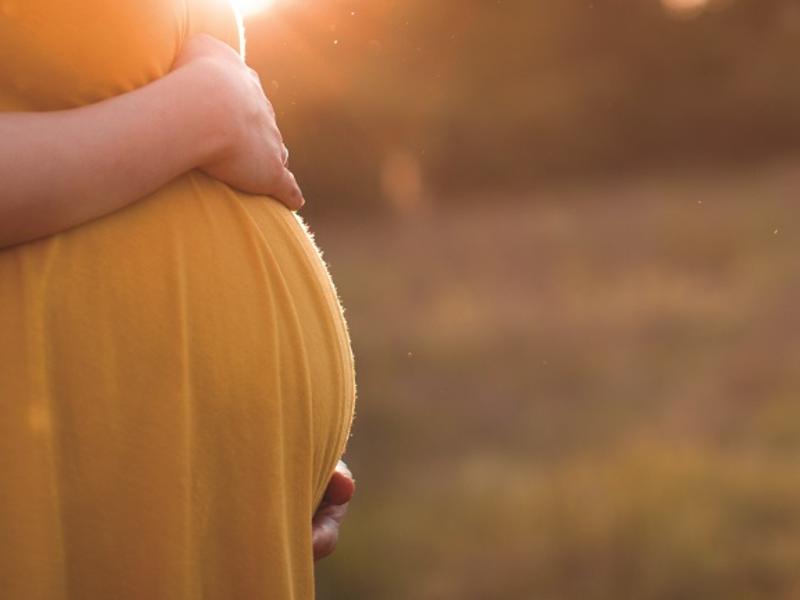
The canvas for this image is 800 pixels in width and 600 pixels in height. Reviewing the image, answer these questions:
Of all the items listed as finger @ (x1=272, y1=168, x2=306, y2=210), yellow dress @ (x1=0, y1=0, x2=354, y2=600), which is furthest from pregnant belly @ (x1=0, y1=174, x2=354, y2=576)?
finger @ (x1=272, y1=168, x2=306, y2=210)

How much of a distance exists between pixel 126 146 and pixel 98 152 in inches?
1.3

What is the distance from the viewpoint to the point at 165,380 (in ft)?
3.98

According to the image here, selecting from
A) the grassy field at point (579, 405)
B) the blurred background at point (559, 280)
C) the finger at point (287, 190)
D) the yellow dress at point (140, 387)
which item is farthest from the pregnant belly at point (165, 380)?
the grassy field at point (579, 405)

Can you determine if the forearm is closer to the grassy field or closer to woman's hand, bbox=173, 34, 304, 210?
woman's hand, bbox=173, 34, 304, 210

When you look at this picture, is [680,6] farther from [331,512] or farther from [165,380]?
[165,380]

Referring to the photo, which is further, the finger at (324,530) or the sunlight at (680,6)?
the sunlight at (680,6)

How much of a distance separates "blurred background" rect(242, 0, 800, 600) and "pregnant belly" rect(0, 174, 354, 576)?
0.81 m

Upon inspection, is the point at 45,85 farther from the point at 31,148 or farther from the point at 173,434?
the point at 173,434

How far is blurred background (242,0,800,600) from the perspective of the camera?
486cm

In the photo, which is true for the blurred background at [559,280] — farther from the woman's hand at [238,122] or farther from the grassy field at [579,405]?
the woman's hand at [238,122]

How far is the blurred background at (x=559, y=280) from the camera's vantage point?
486 centimetres

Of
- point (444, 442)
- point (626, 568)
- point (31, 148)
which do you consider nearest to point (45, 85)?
point (31, 148)

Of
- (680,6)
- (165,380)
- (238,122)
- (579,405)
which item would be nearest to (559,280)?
(579,405)

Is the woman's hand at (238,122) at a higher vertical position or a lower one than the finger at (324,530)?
higher
